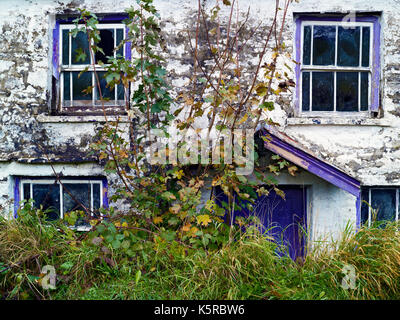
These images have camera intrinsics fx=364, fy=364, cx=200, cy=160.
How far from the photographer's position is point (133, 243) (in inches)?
156

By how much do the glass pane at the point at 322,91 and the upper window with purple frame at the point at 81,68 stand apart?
2697 mm

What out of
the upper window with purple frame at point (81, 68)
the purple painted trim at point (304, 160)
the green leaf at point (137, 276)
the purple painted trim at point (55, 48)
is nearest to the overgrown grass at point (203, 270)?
the green leaf at point (137, 276)

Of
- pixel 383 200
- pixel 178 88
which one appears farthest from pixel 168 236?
pixel 383 200

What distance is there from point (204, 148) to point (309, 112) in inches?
73.1

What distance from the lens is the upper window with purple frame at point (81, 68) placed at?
16.9 feet

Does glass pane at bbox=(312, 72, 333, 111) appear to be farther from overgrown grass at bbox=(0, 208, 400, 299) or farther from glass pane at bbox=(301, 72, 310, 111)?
overgrown grass at bbox=(0, 208, 400, 299)

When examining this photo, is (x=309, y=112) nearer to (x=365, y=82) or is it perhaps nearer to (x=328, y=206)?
Answer: (x=365, y=82)

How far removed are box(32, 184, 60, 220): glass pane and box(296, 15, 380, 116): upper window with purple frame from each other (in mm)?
3639

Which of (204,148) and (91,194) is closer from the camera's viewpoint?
(204,148)

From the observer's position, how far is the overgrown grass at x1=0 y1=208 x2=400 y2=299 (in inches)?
134

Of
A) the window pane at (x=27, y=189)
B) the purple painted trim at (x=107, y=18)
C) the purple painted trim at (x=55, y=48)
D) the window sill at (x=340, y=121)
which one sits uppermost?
the purple painted trim at (x=107, y=18)

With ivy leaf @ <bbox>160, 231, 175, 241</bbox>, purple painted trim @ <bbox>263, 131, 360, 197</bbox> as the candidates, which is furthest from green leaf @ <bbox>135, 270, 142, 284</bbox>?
purple painted trim @ <bbox>263, 131, 360, 197</bbox>

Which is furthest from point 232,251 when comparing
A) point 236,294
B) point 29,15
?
point 29,15

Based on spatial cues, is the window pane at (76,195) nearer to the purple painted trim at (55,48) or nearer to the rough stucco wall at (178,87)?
the rough stucco wall at (178,87)
